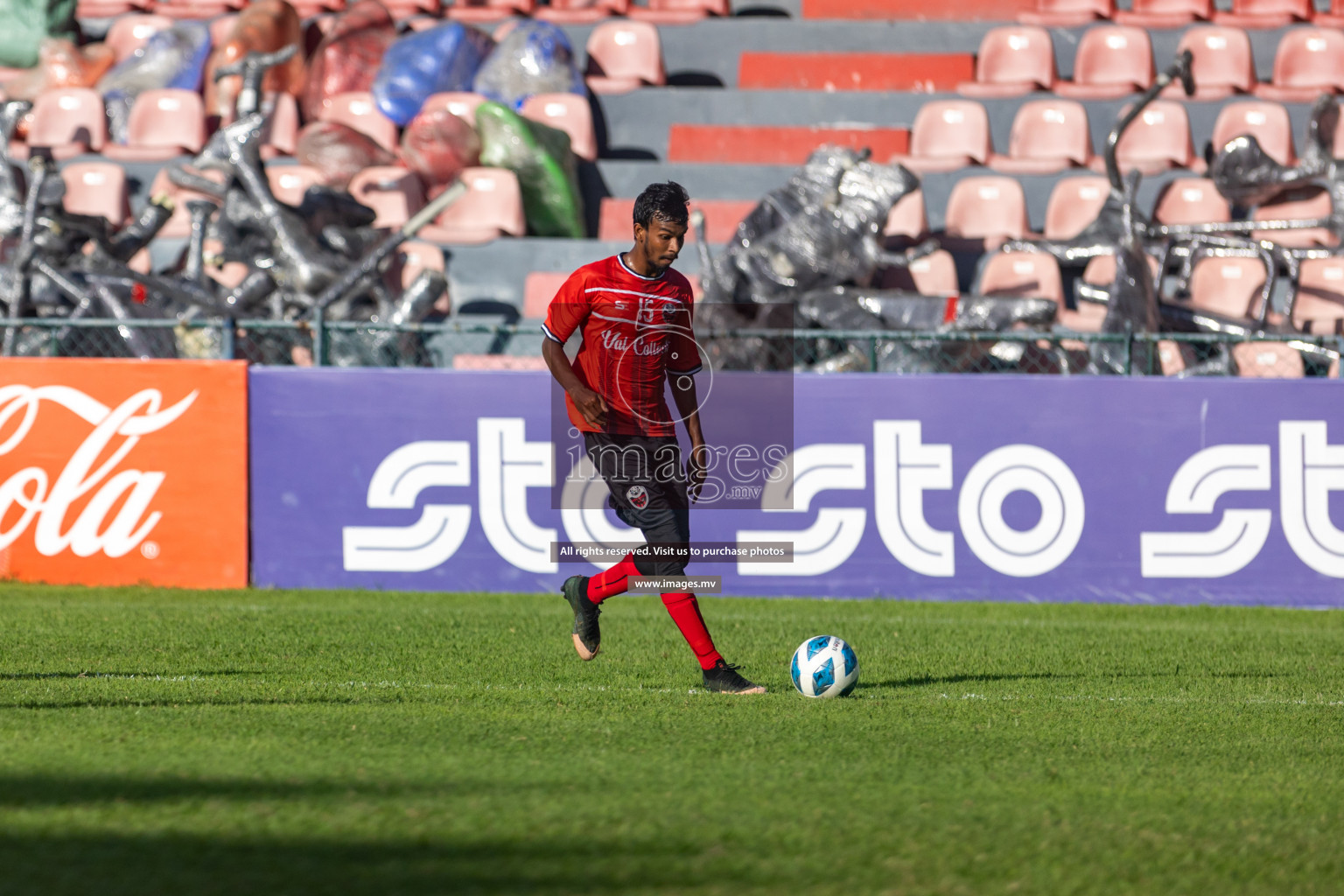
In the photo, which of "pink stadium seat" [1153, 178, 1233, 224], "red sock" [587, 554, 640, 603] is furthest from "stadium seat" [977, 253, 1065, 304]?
"red sock" [587, 554, 640, 603]

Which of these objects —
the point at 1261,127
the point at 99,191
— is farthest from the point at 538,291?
the point at 1261,127

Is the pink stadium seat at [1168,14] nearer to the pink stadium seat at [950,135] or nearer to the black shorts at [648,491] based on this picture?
the pink stadium seat at [950,135]

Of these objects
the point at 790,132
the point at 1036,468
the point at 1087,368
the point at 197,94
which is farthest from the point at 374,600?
the point at 197,94

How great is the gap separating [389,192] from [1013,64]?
25.7ft

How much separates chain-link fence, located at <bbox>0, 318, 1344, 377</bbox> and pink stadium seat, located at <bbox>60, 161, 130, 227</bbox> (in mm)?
5770

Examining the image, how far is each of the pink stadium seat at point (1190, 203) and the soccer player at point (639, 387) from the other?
1123 centimetres

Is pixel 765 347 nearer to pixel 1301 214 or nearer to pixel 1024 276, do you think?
pixel 1024 276

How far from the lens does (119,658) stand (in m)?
7.44

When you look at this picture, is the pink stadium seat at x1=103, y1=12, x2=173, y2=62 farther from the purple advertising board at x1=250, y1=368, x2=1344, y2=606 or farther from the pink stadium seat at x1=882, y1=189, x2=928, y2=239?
the purple advertising board at x1=250, y1=368, x2=1344, y2=606

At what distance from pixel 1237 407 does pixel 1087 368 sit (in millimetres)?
1717

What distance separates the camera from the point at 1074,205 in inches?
647

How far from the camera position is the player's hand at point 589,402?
6.26 metres

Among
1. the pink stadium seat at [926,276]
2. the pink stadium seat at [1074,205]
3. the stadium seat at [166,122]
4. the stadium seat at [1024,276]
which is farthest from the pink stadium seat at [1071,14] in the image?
the stadium seat at [166,122]

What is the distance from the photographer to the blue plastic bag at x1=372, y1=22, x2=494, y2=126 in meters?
19.2
